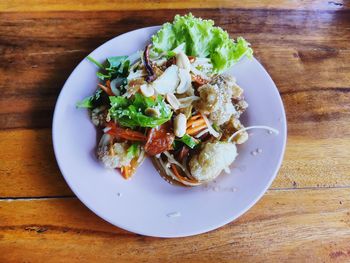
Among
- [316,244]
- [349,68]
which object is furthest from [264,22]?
[316,244]

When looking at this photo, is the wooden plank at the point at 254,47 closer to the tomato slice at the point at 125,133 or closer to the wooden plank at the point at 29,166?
the wooden plank at the point at 29,166

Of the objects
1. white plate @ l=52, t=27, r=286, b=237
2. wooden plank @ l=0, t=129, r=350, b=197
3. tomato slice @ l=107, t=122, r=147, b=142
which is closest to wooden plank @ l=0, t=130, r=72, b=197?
wooden plank @ l=0, t=129, r=350, b=197

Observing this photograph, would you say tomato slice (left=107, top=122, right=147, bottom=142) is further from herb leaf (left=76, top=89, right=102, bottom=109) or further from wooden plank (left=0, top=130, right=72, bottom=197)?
wooden plank (left=0, top=130, right=72, bottom=197)

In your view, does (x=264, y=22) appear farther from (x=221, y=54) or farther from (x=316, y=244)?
(x=316, y=244)

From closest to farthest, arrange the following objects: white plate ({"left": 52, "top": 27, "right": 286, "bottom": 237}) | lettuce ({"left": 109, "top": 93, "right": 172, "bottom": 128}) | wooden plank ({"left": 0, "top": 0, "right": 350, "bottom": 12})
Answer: white plate ({"left": 52, "top": 27, "right": 286, "bottom": 237}) < lettuce ({"left": 109, "top": 93, "right": 172, "bottom": 128}) < wooden plank ({"left": 0, "top": 0, "right": 350, "bottom": 12})

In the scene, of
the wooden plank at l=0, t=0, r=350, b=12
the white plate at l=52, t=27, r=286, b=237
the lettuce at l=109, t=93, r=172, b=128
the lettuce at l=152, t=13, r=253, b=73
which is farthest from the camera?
the wooden plank at l=0, t=0, r=350, b=12

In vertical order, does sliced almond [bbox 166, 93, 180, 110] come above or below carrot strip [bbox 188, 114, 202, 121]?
above

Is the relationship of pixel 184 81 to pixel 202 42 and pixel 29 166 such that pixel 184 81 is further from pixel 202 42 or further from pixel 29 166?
pixel 29 166
